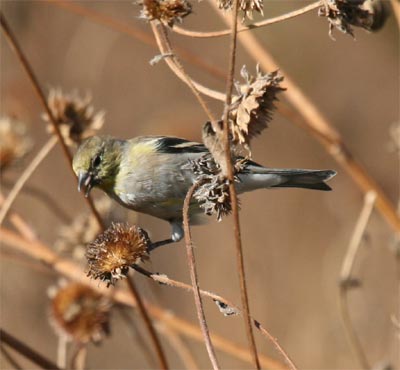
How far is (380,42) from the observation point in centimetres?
820

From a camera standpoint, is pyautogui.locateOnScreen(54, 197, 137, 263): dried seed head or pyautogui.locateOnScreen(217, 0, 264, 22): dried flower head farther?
pyautogui.locateOnScreen(54, 197, 137, 263): dried seed head

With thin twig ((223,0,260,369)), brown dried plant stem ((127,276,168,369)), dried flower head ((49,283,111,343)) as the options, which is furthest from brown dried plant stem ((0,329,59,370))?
thin twig ((223,0,260,369))

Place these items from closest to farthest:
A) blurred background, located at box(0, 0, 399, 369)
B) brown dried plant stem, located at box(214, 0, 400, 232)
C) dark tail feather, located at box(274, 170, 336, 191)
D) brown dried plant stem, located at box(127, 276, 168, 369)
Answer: brown dried plant stem, located at box(127, 276, 168, 369) < dark tail feather, located at box(274, 170, 336, 191) < brown dried plant stem, located at box(214, 0, 400, 232) < blurred background, located at box(0, 0, 399, 369)

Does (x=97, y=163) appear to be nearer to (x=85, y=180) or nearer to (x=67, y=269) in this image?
(x=85, y=180)

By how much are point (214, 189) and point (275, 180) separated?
1230 mm

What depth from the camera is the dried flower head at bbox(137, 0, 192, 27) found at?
2029mm

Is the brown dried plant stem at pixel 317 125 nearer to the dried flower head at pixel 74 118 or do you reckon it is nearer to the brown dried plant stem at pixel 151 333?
the dried flower head at pixel 74 118

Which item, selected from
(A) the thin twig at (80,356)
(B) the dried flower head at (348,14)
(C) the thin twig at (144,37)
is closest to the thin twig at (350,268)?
(C) the thin twig at (144,37)

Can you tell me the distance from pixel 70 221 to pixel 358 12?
5.94 feet

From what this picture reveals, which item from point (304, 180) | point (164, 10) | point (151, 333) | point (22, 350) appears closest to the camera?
point (164, 10)

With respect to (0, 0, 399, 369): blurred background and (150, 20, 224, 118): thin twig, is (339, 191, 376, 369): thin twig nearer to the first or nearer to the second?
(150, 20, 224, 118): thin twig

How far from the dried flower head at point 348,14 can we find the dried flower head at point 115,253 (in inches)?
27.8

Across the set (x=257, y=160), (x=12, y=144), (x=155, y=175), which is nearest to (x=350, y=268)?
(x=155, y=175)

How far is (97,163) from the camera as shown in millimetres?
3395
